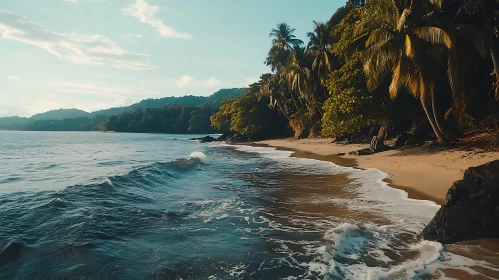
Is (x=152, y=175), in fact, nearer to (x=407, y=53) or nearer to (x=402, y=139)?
(x=407, y=53)

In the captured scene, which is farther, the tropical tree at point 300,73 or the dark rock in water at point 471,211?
the tropical tree at point 300,73

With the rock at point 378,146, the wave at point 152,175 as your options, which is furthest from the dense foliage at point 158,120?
the rock at point 378,146


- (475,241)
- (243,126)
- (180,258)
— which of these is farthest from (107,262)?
(243,126)

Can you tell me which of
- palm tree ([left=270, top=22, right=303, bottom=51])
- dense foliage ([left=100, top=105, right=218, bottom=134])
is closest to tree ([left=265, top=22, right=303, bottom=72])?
palm tree ([left=270, top=22, right=303, bottom=51])

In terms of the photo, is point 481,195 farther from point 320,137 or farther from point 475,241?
point 320,137

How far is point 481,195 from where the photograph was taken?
6203 mm

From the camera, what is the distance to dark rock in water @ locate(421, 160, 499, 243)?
20.1ft

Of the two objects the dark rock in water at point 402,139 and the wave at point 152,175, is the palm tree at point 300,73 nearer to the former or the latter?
the dark rock in water at point 402,139

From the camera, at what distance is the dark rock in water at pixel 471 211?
6.13 meters

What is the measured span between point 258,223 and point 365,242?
2.67m

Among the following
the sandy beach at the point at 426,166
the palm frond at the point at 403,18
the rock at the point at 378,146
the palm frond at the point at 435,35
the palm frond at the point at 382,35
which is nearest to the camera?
the sandy beach at the point at 426,166

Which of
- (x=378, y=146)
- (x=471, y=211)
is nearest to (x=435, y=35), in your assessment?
(x=378, y=146)

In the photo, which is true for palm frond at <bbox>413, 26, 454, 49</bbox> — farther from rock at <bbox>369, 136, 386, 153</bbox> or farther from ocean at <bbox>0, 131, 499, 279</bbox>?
rock at <bbox>369, 136, 386, 153</bbox>

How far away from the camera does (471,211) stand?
245 inches
